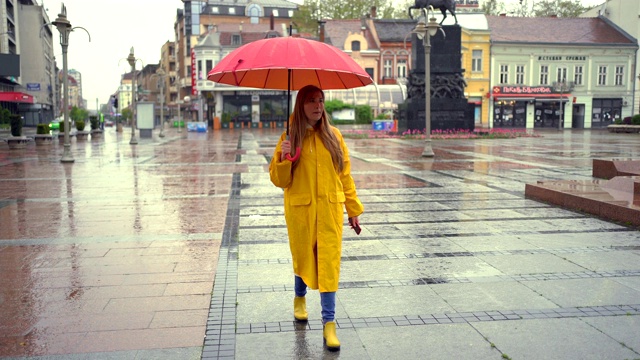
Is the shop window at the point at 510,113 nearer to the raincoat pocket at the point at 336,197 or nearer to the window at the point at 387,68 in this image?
the window at the point at 387,68

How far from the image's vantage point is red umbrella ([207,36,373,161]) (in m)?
4.16

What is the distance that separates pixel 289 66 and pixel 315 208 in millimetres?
996

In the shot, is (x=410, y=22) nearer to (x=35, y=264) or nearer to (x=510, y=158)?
(x=510, y=158)

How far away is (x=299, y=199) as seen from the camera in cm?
421

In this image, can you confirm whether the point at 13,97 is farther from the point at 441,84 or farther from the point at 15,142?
the point at 441,84

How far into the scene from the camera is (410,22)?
6325cm

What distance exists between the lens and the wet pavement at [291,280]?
13.9 ft

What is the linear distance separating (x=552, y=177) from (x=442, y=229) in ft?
23.8

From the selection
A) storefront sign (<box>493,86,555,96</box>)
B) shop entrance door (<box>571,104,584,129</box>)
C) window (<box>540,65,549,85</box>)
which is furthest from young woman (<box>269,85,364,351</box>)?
shop entrance door (<box>571,104,584,129</box>)

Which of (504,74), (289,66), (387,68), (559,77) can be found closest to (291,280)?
(289,66)

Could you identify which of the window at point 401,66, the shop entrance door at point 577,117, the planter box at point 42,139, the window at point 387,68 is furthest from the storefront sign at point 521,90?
the planter box at point 42,139

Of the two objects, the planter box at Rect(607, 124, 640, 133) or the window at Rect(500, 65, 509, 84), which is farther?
the window at Rect(500, 65, 509, 84)

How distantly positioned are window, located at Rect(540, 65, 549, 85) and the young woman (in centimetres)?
5974

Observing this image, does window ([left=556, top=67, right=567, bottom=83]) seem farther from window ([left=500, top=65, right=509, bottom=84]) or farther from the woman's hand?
the woman's hand
